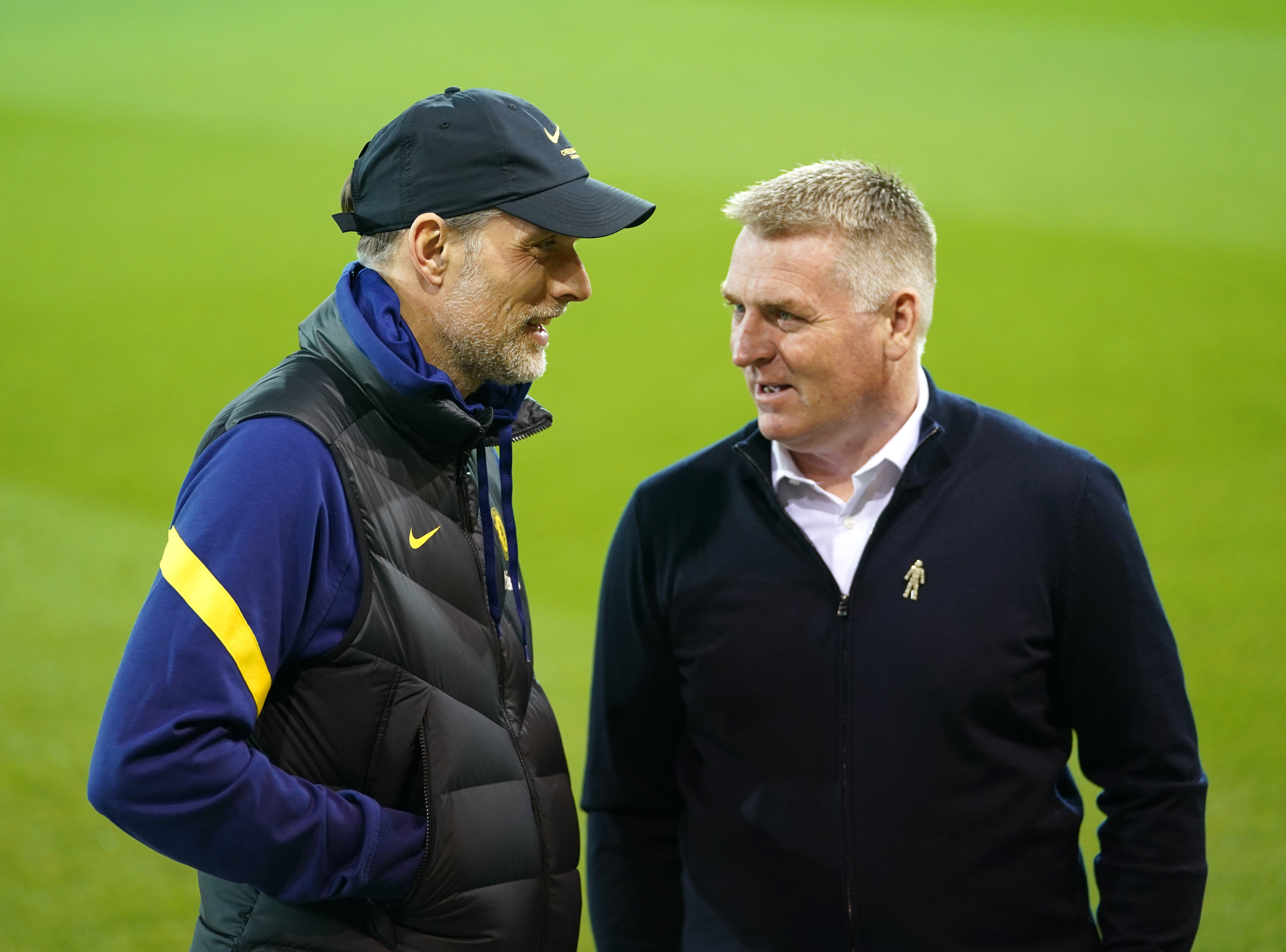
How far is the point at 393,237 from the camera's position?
1571 mm

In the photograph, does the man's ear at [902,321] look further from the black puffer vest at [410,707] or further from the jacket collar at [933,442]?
the black puffer vest at [410,707]

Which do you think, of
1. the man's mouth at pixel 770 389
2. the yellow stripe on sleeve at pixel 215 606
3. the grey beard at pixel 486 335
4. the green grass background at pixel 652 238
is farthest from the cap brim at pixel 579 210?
the green grass background at pixel 652 238

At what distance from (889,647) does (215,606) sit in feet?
2.98

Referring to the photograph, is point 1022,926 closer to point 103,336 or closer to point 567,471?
point 567,471

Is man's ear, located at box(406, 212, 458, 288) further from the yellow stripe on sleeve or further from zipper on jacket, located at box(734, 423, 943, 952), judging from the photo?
zipper on jacket, located at box(734, 423, 943, 952)

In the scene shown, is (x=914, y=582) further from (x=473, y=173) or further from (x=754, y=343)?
(x=473, y=173)

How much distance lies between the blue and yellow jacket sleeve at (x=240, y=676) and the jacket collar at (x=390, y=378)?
13cm

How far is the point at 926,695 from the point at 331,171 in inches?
199

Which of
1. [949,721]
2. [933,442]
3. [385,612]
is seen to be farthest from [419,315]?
[949,721]

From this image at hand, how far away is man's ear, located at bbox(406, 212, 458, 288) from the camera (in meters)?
1.53

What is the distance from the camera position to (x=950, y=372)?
524 cm

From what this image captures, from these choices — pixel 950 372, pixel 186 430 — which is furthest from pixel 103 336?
pixel 950 372

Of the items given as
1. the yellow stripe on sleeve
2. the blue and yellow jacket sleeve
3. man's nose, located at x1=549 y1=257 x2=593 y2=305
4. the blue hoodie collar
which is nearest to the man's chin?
man's nose, located at x1=549 y1=257 x2=593 y2=305

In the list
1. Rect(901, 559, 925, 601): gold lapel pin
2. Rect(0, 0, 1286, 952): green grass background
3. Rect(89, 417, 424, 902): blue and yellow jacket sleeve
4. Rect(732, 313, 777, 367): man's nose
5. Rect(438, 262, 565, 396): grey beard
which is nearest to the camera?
Rect(89, 417, 424, 902): blue and yellow jacket sleeve
